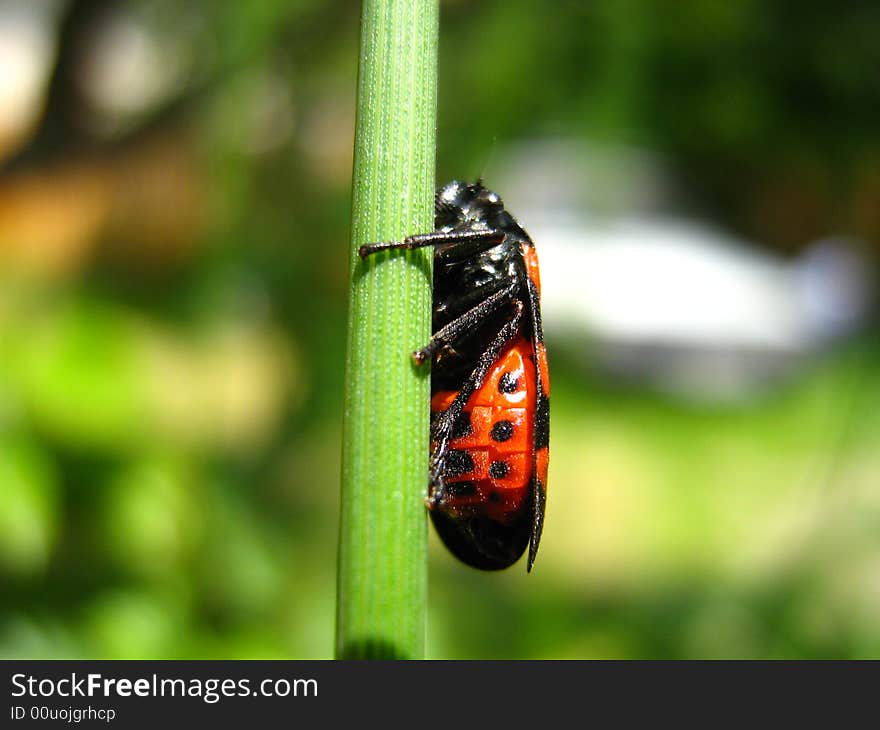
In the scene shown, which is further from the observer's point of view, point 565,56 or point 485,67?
point 565,56

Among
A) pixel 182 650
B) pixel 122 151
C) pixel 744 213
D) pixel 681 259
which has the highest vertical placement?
pixel 744 213

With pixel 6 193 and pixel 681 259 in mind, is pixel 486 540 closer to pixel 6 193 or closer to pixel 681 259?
pixel 6 193

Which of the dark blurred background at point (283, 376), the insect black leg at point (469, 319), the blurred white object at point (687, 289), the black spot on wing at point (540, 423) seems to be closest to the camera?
the insect black leg at point (469, 319)

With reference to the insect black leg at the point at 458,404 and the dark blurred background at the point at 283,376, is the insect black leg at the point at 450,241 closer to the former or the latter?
the insect black leg at the point at 458,404

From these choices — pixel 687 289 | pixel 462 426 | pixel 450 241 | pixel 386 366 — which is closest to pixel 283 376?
pixel 462 426

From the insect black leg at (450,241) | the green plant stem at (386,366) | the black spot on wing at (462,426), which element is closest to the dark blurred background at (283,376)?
the insect black leg at (450,241)

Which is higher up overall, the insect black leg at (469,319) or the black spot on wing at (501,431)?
the insect black leg at (469,319)

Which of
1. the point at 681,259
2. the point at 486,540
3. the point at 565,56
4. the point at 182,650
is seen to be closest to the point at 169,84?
the point at 565,56

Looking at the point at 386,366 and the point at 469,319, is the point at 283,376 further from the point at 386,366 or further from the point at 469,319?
the point at 386,366
